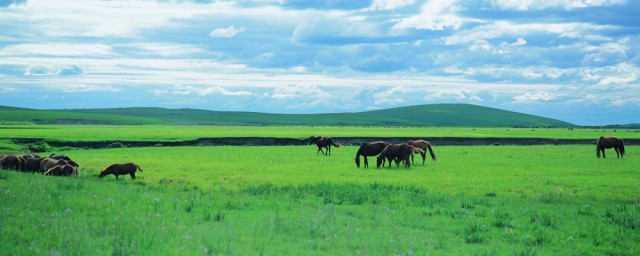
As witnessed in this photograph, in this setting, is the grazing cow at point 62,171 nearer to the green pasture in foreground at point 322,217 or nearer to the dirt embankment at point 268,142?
the green pasture in foreground at point 322,217

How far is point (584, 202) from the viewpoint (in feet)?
59.0

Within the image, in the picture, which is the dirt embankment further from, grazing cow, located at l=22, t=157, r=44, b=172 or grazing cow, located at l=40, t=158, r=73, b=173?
grazing cow, located at l=40, t=158, r=73, b=173

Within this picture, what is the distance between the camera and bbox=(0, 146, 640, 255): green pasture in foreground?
1012cm

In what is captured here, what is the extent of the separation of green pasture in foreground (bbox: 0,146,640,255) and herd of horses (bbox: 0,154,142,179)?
512mm

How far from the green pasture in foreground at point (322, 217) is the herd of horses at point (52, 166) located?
512mm

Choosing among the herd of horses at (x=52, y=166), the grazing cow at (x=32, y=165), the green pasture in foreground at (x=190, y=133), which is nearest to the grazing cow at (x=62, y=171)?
the herd of horses at (x=52, y=166)

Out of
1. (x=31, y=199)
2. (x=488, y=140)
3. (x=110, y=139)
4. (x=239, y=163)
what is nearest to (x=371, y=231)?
(x=31, y=199)

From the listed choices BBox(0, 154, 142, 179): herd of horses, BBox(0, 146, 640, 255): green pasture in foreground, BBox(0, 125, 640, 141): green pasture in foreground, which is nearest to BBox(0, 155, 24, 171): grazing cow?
BBox(0, 154, 142, 179): herd of horses

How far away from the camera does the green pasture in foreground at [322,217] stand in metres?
10.1

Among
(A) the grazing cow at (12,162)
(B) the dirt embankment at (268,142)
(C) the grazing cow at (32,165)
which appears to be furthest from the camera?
(B) the dirt embankment at (268,142)

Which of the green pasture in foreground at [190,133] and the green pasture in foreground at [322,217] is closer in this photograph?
the green pasture in foreground at [322,217]

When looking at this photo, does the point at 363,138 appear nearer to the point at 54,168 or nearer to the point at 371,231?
the point at 54,168

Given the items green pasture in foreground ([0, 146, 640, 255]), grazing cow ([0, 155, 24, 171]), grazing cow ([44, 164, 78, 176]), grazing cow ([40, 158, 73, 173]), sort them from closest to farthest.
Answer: green pasture in foreground ([0, 146, 640, 255]), grazing cow ([44, 164, 78, 176]), grazing cow ([40, 158, 73, 173]), grazing cow ([0, 155, 24, 171])

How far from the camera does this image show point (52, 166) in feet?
80.2
